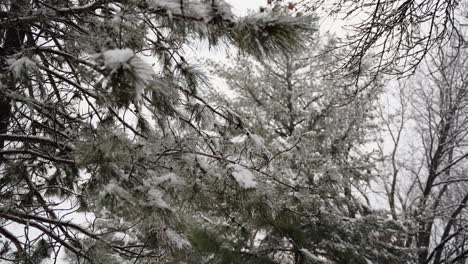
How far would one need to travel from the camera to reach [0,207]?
9.69 feet

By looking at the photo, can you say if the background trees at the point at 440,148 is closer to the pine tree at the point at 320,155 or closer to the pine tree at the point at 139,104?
the pine tree at the point at 320,155

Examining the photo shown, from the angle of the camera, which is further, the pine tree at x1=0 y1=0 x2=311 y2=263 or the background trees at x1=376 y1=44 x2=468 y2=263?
the background trees at x1=376 y1=44 x2=468 y2=263

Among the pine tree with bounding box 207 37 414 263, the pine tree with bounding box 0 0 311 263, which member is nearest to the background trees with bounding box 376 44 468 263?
the pine tree with bounding box 207 37 414 263

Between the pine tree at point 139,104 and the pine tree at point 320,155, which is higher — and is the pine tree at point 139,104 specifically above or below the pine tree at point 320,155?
below

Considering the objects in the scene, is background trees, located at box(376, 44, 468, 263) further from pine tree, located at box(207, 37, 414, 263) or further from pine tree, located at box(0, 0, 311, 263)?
pine tree, located at box(0, 0, 311, 263)

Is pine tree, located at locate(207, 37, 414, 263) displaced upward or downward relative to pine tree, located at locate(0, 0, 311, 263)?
upward

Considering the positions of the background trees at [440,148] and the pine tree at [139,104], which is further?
the background trees at [440,148]

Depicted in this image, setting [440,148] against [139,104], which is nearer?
[139,104]

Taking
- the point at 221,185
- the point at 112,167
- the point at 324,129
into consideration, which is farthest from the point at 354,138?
the point at 112,167

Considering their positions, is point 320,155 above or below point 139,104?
above

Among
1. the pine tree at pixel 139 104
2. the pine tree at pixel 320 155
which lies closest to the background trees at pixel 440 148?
the pine tree at pixel 320 155

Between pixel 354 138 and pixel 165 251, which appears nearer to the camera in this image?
pixel 165 251

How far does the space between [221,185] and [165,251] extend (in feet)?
1.93

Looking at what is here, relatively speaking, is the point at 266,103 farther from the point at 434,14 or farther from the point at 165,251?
the point at 165,251
